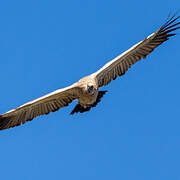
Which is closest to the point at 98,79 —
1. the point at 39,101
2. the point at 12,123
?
the point at 39,101

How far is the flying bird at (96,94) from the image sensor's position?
17656 mm

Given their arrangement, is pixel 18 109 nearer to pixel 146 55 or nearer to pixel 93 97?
pixel 93 97

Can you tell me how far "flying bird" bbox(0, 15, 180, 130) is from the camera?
17656 millimetres

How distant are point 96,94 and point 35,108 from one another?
2.16 m

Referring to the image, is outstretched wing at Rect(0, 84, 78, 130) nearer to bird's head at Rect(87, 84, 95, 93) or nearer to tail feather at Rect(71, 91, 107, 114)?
tail feather at Rect(71, 91, 107, 114)

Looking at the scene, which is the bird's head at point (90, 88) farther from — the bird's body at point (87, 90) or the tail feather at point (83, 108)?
the tail feather at point (83, 108)

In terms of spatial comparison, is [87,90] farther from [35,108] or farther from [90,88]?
[35,108]

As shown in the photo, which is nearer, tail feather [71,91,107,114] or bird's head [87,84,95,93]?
bird's head [87,84,95,93]

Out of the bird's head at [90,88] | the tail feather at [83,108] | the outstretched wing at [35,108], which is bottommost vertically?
the bird's head at [90,88]

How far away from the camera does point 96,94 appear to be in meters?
17.4

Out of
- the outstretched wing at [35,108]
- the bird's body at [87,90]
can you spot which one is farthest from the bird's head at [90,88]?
the outstretched wing at [35,108]

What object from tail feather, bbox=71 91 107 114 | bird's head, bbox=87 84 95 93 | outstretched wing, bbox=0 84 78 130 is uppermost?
outstretched wing, bbox=0 84 78 130

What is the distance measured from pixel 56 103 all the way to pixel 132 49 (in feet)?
10.00

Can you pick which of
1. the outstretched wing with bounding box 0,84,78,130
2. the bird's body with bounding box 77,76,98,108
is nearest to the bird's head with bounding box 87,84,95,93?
the bird's body with bounding box 77,76,98,108
